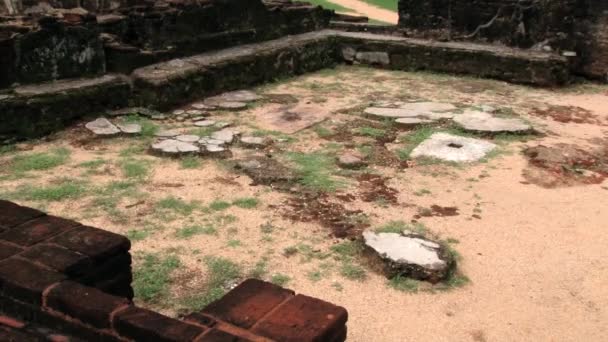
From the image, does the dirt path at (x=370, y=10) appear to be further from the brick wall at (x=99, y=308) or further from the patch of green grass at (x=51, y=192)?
the brick wall at (x=99, y=308)

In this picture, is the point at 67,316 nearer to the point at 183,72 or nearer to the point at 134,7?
the point at 183,72

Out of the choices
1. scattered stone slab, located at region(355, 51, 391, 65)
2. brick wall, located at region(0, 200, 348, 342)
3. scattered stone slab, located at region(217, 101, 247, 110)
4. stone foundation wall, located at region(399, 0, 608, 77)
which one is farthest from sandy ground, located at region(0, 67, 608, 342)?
scattered stone slab, located at region(355, 51, 391, 65)

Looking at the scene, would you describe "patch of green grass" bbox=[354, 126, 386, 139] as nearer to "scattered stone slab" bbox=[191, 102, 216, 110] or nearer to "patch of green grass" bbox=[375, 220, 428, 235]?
"scattered stone slab" bbox=[191, 102, 216, 110]

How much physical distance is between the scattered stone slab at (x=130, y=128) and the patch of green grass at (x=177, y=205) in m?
1.47

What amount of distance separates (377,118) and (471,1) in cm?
347

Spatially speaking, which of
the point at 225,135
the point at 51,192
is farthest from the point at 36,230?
the point at 225,135

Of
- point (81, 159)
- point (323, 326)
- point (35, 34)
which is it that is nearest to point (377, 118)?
point (81, 159)

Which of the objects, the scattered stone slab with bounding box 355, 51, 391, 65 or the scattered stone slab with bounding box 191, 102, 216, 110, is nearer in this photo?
the scattered stone slab with bounding box 191, 102, 216, 110

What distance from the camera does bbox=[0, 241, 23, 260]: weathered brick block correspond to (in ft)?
7.00

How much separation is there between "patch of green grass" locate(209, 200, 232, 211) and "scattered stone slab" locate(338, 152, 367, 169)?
1152 millimetres

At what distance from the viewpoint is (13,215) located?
2.41 m

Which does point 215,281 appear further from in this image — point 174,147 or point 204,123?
point 204,123

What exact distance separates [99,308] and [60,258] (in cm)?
36

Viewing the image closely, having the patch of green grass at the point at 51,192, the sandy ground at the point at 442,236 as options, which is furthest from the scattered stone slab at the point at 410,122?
the patch of green grass at the point at 51,192
